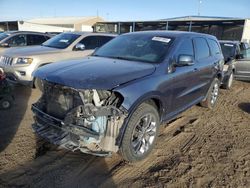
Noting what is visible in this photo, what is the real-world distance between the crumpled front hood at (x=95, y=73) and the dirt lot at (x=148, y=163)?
1.22 meters

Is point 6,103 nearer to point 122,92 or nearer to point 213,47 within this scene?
point 122,92

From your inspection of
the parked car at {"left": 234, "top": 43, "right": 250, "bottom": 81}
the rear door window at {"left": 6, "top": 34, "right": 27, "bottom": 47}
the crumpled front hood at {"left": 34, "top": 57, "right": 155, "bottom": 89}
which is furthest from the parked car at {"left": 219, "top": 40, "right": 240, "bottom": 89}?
the rear door window at {"left": 6, "top": 34, "right": 27, "bottom": 47}

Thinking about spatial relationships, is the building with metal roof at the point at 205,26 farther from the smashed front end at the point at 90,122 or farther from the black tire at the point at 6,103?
the smashed front end at the point at 90,122

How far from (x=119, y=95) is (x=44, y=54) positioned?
16.4 ft

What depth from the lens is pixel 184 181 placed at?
347 cm

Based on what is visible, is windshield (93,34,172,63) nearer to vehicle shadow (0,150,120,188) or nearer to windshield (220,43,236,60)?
vehicle shadow (0,150,120,188)

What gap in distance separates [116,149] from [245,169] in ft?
6.50

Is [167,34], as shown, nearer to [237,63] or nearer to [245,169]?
[245,169]

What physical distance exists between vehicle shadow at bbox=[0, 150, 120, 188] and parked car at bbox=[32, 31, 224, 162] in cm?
38

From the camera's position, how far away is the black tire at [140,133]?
11.6ft

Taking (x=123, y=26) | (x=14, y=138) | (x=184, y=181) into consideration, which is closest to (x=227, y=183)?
(x=184, y=181)

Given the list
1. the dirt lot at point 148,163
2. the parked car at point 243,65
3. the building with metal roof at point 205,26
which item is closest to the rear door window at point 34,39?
the dirt lot at point 148,163

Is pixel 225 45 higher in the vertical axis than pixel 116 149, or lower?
higher

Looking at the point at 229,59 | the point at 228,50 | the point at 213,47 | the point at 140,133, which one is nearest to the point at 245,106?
the point at 213,47
